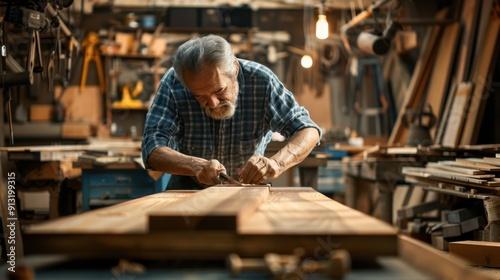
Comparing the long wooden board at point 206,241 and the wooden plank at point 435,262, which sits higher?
the long wooden board at point 206,241

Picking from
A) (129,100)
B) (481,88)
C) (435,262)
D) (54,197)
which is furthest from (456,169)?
(129,100)

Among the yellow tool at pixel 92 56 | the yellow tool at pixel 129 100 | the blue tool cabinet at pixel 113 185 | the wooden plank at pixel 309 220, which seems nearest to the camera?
the wooden plank at pixel 309 220

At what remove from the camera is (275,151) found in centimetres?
548

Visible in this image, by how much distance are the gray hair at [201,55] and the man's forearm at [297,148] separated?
1.80 feet

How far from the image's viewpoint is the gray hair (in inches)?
125

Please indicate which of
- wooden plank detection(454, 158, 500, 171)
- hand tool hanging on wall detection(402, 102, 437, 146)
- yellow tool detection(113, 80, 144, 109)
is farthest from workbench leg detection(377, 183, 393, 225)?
yellow tool detection(113, 80, 144, 109)

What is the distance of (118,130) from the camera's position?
33.8 feet

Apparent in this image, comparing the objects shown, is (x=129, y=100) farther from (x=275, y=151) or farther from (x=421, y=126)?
(x=275, y=151)

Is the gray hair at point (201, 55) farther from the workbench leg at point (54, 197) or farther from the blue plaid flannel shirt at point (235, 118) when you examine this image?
the workbench leg at point (54, 197)

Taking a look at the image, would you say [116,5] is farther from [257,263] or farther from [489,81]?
[257,263]

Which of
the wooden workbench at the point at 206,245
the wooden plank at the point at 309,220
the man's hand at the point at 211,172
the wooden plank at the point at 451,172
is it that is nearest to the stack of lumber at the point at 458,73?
the wooden plank at the point at 451,172

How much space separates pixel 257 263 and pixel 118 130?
9122 mm

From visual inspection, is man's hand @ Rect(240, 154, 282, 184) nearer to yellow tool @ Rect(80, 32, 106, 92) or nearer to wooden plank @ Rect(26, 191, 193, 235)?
wooden plank @ Rect(26, 191, 193, 235)

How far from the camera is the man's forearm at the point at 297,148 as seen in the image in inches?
132
